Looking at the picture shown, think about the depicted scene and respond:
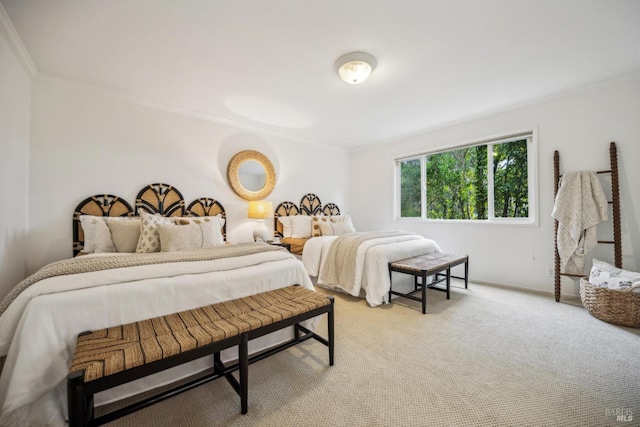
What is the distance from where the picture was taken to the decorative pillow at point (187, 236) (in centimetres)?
245

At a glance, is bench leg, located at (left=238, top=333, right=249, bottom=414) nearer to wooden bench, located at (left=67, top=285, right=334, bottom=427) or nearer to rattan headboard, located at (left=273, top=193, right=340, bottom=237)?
wooden bench, located at (left=67, top=285, right=334, bottom=427)

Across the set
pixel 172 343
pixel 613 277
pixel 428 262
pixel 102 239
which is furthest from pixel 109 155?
pixel 613 277

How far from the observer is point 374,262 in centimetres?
289

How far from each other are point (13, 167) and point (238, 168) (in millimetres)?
2235

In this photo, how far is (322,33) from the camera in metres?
1.97

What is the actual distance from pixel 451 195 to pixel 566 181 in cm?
145

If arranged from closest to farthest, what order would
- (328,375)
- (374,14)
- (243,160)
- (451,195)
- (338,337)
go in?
(328,375) → (374,14) → (338,337) → (243,160) → (451,195)

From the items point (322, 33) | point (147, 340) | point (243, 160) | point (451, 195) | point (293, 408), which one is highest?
point (322, 33)

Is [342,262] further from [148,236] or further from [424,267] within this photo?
[148,236]

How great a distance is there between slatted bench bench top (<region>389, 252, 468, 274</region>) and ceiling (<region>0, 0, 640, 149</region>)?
2004mm

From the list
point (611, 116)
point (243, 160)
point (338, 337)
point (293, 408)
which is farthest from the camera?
point (243, 160)

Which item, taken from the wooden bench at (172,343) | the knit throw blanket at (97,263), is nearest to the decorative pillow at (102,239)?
the knit throw blanket at (97,263)

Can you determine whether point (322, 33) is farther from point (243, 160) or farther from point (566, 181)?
point (566, 181)

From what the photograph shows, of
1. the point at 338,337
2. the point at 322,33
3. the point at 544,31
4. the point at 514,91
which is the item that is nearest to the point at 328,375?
the point at 338,337
